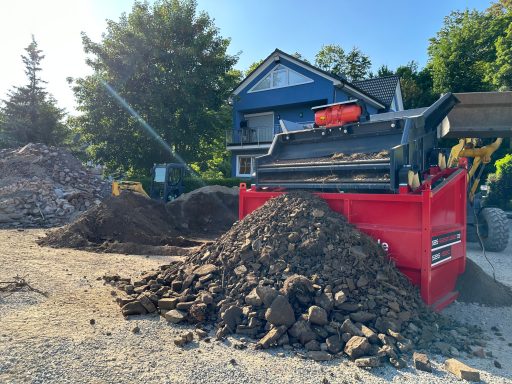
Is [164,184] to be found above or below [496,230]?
above

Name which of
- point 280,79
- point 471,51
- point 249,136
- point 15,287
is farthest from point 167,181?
point 471,51

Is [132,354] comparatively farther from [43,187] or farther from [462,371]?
[43,187]

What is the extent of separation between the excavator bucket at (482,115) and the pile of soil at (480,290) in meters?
2.16

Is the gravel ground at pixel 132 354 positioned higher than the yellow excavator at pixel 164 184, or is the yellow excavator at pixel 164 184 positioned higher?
the yellow excavator at pixel 164 184

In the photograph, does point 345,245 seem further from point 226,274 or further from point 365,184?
point 226,274

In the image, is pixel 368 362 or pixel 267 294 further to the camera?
pixel 267 294

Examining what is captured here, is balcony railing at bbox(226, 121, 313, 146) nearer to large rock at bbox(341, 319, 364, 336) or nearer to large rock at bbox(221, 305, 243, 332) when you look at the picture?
large rock at bbox(221, 305, 243, 332)

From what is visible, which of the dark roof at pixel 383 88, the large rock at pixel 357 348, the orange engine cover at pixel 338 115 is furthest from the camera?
the dark roof at pixel 383 88

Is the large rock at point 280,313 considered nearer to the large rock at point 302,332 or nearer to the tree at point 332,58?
the large rock at point 302,332

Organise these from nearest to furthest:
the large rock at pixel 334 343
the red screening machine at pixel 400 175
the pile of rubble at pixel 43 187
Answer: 1. the large rock at pixel 334 343
2. the red screening machine at pixel 400 175
3. the pile of rubble at pixel 43 187

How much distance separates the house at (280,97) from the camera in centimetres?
2123

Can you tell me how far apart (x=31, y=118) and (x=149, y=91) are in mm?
15624

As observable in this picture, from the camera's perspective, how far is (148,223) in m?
11.8

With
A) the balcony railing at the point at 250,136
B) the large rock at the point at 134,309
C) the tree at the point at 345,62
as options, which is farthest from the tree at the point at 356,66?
the large rock at the point at 134,309
